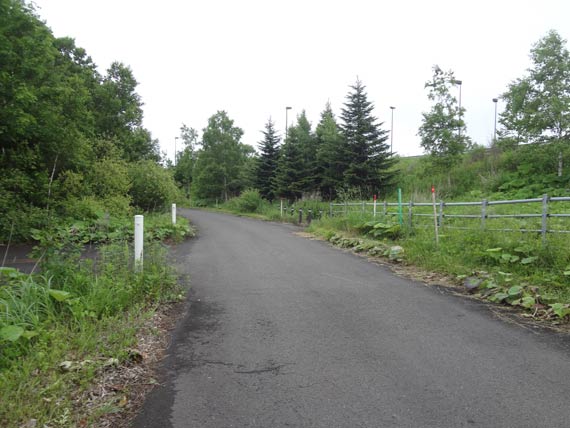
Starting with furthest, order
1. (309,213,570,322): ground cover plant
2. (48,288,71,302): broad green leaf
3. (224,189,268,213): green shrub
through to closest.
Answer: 1. (224,189,268,213): green shrub
2. (309,213,570,322): ground cover plant
3. (48,288,71,302): broad green leaf

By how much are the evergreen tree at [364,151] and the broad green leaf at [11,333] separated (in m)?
20.7

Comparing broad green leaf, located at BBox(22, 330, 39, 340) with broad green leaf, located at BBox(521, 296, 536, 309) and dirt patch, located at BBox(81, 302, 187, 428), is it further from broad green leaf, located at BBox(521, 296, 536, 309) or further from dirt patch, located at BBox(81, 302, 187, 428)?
broad green leaf, located at BBox(521, 296, 536, 309)

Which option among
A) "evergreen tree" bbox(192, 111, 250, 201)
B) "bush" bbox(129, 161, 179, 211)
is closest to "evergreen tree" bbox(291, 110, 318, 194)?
"bush" bbox(129, 161, 179, 211)

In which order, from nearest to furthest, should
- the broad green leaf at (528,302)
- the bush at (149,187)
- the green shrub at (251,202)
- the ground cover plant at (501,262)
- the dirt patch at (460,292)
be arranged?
the dirt patch at (460,292)
the broad green leaf at (528,302)
the ground cover plant at (501,262)
the bush at (149,187)
the green shrub at (251,202)

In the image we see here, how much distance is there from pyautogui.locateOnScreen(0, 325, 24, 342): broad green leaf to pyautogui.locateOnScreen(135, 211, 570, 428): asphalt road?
4.20 ft

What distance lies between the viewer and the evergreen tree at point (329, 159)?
24594 mm

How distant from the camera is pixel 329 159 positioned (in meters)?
25.2

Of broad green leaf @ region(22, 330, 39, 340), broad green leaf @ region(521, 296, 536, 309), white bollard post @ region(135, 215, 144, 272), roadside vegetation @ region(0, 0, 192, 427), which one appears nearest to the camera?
roadside vegetation @ region(0, 0, 192, 427)

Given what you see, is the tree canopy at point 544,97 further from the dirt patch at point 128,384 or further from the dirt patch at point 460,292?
the dirt patch at point 128,384

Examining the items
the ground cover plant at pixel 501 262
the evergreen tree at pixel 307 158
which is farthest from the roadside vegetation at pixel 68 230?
the evergreen tree at pixel 307 158

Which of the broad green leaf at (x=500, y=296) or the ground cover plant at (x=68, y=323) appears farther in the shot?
the broad green leaf at (x=500, y=296)

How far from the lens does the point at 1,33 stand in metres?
12.6

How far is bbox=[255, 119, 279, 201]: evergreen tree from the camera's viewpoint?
33216 millimetres

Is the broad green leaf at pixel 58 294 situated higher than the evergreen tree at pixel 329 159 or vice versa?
the evergreen tree at pixel 329 159
